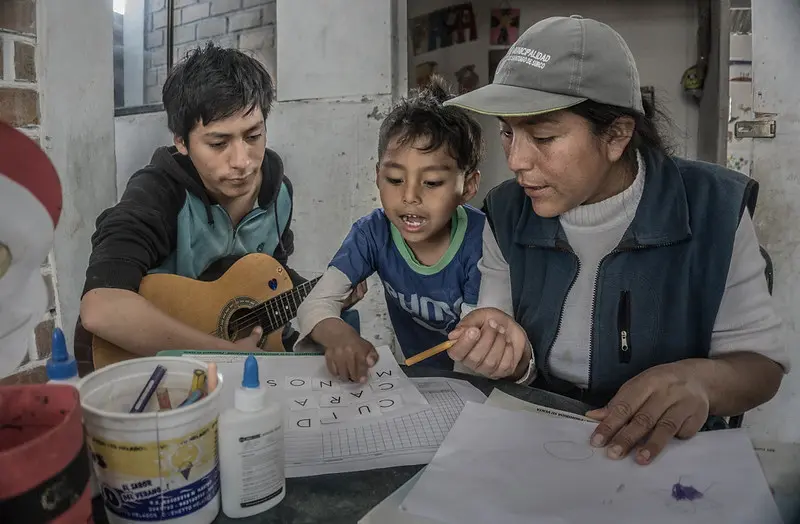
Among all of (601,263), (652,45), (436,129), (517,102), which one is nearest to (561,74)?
(517,102)

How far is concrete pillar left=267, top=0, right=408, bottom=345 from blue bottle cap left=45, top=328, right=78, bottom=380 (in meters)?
0.88

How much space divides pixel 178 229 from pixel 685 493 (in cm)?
103

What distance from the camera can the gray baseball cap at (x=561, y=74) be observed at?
82cm

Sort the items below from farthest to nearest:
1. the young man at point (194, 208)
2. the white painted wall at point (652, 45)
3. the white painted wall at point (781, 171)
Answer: the white painted wall at point (652, 45), the white painted wall at point (781, 171), the young man at point (194, 208)

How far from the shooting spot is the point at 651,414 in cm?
64

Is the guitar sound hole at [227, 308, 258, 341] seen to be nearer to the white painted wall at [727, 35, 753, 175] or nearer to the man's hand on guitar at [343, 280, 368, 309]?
the man's hand on guitar at [343, 280, 368, 309]

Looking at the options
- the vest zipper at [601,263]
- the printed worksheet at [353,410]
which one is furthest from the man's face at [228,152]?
the vest zipper at [601,263]

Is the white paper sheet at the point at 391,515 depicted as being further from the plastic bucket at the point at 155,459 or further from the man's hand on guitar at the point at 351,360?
the man's hand on guitar at the point at 351,360

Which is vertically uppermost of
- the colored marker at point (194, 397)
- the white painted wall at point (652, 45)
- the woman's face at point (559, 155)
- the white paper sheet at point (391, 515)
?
the white painted wall at point (652, 45)

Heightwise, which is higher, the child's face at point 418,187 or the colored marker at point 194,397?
the child's face at point 418,187

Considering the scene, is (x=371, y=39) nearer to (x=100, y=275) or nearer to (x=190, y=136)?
(x=190, y=136)

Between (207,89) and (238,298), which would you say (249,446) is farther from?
(207,89)

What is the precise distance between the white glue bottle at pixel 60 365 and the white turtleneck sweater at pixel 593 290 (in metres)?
0.71

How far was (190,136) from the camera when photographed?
1.20 meters
